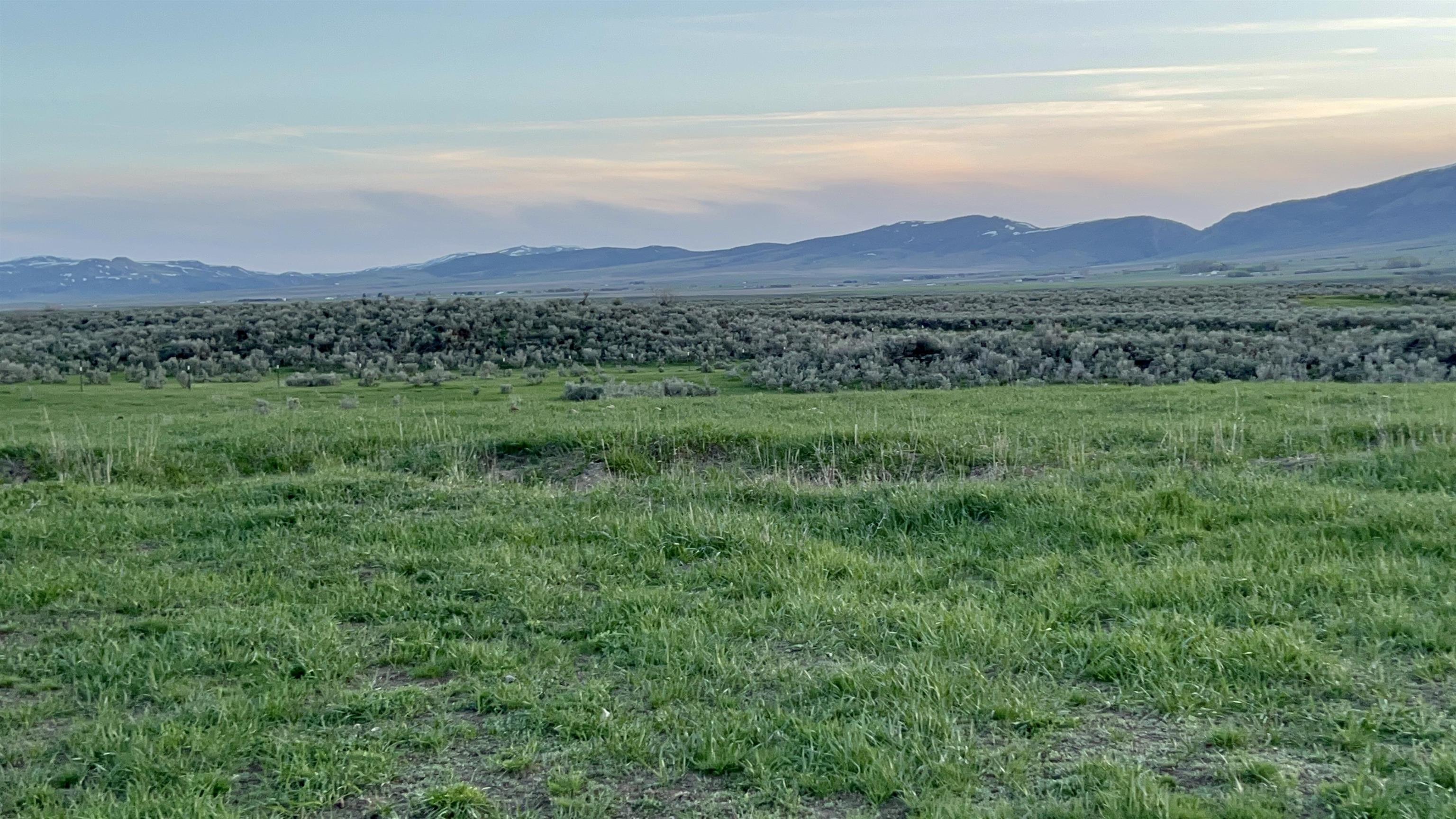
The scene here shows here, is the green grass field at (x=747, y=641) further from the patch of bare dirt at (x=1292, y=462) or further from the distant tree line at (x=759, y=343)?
the distant tree line at (x=759, y=343)

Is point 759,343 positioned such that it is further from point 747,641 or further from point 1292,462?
point 747,641

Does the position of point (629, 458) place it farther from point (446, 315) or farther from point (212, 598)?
point (446, 315)

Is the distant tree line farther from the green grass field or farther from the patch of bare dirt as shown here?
the green grass field

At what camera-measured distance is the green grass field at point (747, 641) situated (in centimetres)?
486

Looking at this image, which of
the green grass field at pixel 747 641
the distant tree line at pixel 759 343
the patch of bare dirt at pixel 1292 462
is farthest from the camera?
the distant tree line at pixel 759 343

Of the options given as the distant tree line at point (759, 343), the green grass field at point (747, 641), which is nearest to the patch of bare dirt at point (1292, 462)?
the green grass field at point (747, 641)

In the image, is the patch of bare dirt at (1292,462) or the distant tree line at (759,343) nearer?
the patch of bare dirt at (1292,462)

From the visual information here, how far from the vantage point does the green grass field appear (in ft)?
15.9

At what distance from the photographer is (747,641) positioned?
668cm

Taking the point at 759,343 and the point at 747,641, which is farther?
the point at 759,343

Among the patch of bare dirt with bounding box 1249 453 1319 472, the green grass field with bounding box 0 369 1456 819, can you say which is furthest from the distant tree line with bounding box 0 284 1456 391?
the green grass field with bounding box 0 369 1456 819

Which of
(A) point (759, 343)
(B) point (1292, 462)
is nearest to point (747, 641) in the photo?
(B) point (1292, 462)

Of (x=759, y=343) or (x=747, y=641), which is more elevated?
(x=759, y=343)

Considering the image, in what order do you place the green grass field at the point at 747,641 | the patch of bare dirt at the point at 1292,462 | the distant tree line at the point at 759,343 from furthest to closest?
the distant tree line at the point at 759,343 → the patch of bare dirt at the point at 1292,462 → the green grass field at the point at 747,641
